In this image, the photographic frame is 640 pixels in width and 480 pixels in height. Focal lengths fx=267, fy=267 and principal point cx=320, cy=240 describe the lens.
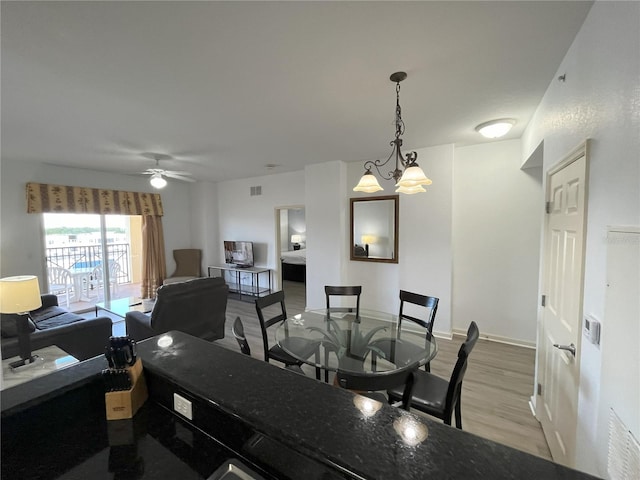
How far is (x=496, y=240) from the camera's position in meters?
3.54

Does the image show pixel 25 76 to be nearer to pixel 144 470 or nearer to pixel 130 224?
pixel 144 470

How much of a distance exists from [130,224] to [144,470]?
6.71m

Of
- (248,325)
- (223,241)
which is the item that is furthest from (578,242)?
(223,241)

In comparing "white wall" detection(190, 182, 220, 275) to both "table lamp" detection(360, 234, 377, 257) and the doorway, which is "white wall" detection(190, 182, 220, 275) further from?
"table lamp" detection(360, 234, 377, 257)

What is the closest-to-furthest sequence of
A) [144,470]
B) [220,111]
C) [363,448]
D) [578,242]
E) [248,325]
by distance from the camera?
[363,448]
[144,470]
[578,242]
[220,111]
[248,325]

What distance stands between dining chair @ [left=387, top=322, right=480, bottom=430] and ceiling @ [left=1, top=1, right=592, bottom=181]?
1736mm

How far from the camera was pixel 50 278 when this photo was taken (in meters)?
4.80

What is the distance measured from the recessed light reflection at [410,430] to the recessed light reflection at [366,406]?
0.23 feet

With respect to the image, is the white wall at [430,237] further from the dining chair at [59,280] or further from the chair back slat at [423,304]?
the dining chair at [59,280]

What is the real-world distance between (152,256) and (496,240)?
6.49 metres

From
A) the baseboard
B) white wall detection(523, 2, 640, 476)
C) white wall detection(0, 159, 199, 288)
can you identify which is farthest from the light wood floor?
white wall detection(0, 159, 199, 288)

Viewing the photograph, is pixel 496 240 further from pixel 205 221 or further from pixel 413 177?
pixel 205 221

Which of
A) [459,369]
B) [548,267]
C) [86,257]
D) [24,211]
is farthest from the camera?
[86,257]

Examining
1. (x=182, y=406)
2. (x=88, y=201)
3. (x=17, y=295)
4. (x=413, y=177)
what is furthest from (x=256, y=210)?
(x=182, y=406)
